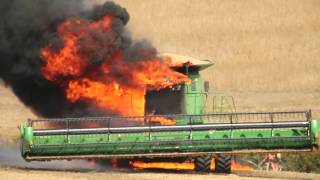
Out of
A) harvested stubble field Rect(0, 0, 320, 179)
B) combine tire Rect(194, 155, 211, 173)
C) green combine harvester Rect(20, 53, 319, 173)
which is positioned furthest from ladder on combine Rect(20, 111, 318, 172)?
harvested stubble field Rect(0, 0, 320, 179)

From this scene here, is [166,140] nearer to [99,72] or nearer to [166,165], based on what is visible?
[166,165]

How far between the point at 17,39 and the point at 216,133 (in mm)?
8091

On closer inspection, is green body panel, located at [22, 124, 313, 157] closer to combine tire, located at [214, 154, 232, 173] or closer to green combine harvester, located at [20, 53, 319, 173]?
green combine harvester, located at [20, 53, 319, 173]

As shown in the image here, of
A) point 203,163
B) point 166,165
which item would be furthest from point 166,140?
point 166,165

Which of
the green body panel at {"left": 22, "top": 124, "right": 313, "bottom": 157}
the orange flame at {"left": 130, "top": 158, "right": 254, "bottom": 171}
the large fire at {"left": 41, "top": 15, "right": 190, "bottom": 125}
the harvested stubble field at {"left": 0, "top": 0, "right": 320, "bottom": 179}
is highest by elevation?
the harvested stubble field at {"left": 0, "top": 0, "right": 320, "bottom": 179}

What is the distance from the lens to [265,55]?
67.1 m

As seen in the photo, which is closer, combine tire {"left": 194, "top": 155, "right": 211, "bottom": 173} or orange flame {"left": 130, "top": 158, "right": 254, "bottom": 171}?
combine tire {"left": 194, "top": 155, "right": 211, "bottom": 173}

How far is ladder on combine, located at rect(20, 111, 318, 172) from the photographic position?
26250 mm

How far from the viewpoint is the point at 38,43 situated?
96.1 ft

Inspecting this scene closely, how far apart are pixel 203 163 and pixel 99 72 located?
16.4ft

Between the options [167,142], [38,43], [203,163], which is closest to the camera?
[167,142]

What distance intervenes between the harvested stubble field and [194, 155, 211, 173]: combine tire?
25486 mm

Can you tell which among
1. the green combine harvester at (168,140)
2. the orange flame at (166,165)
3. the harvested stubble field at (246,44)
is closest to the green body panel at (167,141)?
the green combine harvester at (168,140)

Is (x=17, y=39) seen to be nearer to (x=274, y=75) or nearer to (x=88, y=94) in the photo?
(x=88, y=94)
